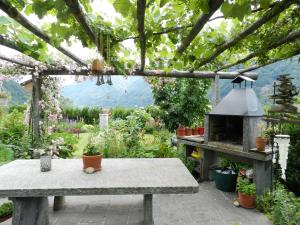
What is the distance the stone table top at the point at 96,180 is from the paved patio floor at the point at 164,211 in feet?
2.50

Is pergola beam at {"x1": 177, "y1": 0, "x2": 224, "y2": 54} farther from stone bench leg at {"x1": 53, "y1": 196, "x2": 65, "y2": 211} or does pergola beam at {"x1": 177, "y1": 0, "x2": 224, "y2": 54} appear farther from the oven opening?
stone bench leg at {"x1": 53, "y1": 196, "x2": 65, "y2": 211}

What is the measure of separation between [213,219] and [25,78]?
16.0ft

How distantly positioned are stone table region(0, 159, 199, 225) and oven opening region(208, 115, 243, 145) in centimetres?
187

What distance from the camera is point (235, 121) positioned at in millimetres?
5609

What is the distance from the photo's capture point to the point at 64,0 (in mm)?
1729

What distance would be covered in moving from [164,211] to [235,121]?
2.49m

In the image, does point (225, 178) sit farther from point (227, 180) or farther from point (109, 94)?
point (109, 94)

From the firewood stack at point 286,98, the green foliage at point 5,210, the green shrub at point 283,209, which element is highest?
the firewood stack at point 286,98

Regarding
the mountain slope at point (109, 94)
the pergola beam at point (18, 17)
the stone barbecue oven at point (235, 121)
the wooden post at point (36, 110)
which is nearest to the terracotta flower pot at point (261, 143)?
the stone barbecue oven at point (235, 121)

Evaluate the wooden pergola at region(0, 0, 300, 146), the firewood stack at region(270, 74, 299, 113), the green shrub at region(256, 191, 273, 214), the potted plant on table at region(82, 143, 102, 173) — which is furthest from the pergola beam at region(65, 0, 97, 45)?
the green shrub at region(256, 191, 273, 214)

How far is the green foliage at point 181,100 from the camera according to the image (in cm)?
802

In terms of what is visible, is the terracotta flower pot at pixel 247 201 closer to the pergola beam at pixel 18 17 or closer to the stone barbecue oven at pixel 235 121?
the stone barbecue oven at pixel 235 121

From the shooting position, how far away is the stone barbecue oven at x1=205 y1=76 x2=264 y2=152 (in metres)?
4.54

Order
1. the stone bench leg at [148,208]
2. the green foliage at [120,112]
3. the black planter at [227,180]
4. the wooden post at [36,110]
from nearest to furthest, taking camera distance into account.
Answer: the stone bench leg at [148,208]
the black planter at [227,180]
the wooden post at [36,110]
the green foliage at [120,112]
